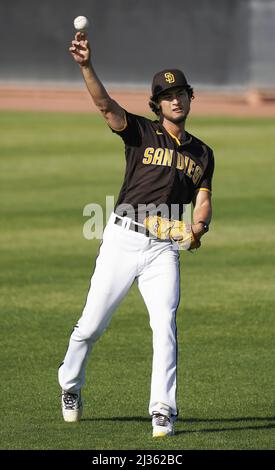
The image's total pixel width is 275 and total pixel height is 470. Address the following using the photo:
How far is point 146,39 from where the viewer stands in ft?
134

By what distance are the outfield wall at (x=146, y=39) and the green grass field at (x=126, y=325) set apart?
17125mm

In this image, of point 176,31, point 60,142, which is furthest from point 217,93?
point 60,142

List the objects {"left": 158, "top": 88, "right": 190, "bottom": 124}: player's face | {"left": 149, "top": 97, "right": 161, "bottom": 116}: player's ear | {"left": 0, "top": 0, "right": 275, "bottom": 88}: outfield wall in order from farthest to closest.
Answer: {"left": 0, "top": 0, "right": 275, "bottom": 88}: outfield wall, {"left": 149, "top": 97, "right": 161, "bottom": 116}: player's ear, {"left": 158, "top": 88, "right": 190, "bottom": 124}: player's face

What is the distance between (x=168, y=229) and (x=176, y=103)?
849mm

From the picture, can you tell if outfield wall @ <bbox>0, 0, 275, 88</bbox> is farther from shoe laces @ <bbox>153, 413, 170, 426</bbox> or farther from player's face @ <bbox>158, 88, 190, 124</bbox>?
shoe laces @ <bbox>153, 413, 170, 426</bbox>

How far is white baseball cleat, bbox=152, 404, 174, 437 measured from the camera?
7.36 metres

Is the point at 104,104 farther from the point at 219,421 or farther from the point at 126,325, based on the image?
the point at 126,325

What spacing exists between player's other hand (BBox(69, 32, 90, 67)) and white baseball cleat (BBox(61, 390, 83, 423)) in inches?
88.1

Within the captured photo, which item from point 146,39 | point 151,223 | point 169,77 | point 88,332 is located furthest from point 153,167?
point 146,39

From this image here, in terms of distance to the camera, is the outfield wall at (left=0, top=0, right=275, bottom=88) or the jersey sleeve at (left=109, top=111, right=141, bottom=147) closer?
the jersey sleeve at (left=109, top=111, right=141, bottom=147)

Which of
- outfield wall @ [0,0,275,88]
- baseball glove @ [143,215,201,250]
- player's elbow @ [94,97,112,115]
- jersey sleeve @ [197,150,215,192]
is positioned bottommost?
baseball glove @ [143,215,201,250]

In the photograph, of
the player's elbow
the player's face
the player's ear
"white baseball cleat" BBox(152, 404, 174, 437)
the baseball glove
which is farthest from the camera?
the player's ear

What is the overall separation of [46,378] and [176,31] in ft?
108

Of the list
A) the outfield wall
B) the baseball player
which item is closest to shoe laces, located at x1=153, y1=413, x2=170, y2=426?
the baseball player
